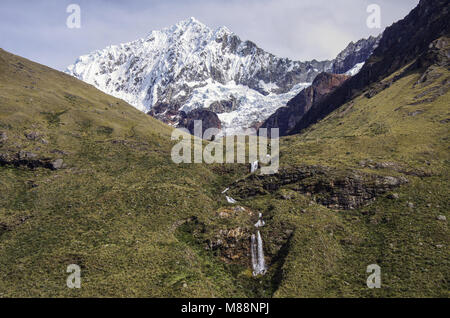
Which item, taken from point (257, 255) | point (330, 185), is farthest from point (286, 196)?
point (257, 255)

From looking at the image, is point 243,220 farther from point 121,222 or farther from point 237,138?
point 237,138

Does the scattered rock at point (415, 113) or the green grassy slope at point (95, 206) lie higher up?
the scattered rock at point (415, 113)

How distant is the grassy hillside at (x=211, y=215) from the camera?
176ft

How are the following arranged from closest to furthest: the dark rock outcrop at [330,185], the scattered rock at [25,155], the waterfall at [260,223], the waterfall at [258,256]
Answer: the waterfall at [258,256] < the waterfall at [260,223] < the dark rock outcrop at [330,185] < the scattered rock at [25,155]

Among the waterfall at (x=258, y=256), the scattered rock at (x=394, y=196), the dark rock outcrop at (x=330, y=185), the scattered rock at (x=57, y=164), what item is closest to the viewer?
the waterfall at (x=258, y=256)

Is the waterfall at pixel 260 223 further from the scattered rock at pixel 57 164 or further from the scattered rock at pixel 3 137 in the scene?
the scattered rock at pixel 3 137

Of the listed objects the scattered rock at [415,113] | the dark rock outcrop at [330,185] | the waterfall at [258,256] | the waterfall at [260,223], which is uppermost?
the scattered rock at [415,113]

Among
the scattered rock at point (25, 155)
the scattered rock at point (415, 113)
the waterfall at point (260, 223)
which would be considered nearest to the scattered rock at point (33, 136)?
the scattered rock at point (25, 155)

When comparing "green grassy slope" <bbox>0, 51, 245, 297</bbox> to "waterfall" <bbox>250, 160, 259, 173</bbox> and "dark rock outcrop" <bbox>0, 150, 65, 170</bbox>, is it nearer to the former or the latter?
"dark rock outcrop" <bbox>0, 150, 65, 170</bbox>

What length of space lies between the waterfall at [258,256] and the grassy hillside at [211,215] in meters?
1.31

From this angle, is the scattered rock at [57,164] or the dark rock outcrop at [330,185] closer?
the dark rock outcrop at [330,185]

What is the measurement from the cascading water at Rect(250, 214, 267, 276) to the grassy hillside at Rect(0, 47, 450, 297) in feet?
4.15

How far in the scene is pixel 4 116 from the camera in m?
106

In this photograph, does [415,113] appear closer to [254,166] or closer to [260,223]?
[254,166]
